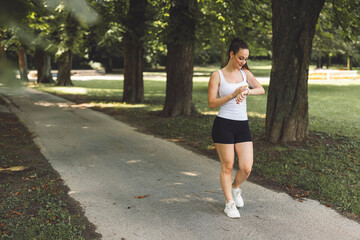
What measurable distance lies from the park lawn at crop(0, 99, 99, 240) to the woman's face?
253cm

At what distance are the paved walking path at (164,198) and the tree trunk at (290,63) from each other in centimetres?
196

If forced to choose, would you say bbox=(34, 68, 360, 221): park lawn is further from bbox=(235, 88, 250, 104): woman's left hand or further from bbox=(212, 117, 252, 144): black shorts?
bbox=(235, 88, 250, 104): woman's left hand

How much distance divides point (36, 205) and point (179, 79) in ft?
25.4

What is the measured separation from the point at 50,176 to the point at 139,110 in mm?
8046

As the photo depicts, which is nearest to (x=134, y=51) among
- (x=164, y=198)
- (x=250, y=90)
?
(x=164, y=198)

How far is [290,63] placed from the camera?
723 cm

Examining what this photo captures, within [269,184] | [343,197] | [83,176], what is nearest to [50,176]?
[83,176]

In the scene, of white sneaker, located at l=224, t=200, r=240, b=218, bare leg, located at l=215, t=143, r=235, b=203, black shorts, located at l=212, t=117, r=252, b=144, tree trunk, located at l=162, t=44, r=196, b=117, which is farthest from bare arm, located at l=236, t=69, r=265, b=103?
tree trunk, located at l=162, t=44, r=196, b=117

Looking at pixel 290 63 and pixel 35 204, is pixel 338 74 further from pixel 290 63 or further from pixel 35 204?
pixel 35 204

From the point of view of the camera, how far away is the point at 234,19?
35.1ft

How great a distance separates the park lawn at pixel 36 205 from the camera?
3707 mm

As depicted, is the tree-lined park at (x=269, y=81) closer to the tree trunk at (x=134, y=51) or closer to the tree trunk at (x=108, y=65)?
the tree trunk at (x=134, y=51)

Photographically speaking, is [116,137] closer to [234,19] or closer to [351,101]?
[234,19]

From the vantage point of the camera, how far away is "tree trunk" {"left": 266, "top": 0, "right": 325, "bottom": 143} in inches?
282
